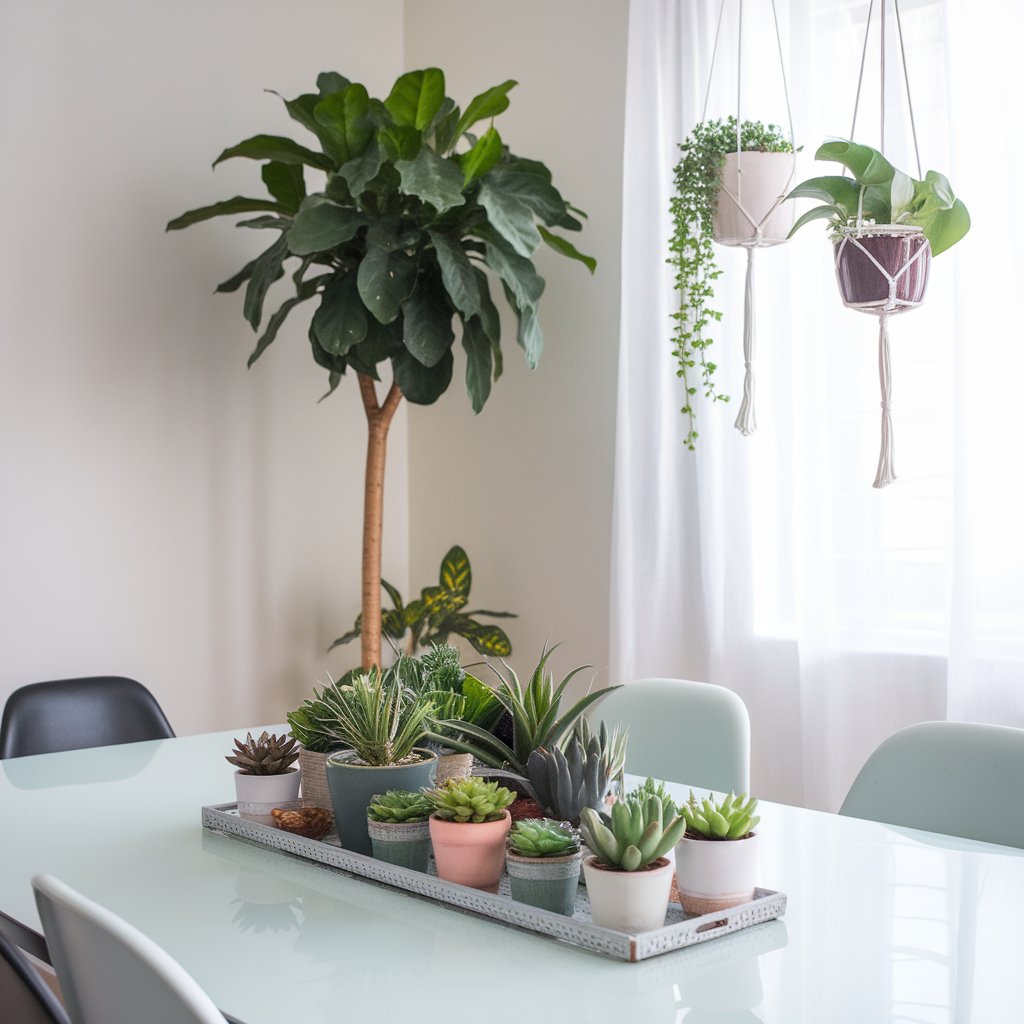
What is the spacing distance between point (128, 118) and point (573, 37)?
1.33 metres

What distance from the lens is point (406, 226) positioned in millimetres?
3166

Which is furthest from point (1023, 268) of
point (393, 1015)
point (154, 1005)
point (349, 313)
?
point (154, 1005)

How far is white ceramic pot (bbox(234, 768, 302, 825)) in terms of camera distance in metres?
1.64

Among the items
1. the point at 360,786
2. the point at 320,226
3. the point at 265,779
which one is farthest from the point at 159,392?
the point at 360,786

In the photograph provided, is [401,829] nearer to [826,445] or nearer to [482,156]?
[826,445]

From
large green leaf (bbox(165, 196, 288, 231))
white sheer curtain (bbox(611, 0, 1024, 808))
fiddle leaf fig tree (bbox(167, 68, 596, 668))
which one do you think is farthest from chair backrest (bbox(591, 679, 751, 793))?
large green leaf (bbox(165, 196, 288, 231))

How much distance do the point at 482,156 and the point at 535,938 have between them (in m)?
2.25

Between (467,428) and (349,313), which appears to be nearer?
(349,313)

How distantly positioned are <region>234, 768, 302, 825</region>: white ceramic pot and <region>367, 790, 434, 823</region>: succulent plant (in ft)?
0.88

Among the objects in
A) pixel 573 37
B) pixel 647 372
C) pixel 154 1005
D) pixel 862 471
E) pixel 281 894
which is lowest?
pixel 281 894

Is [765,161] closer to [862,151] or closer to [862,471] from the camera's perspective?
[862,151]

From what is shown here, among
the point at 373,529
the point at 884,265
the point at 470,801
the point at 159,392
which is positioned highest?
the point at 884,265

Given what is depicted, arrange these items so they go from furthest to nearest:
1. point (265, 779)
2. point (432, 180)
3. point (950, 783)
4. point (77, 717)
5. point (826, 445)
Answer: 1. point (826, 445)
2. point (432, 180)
3. point (77, 717)
4. point (950, 783)
5. point (265, 779)

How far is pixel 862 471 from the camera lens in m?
2.92
